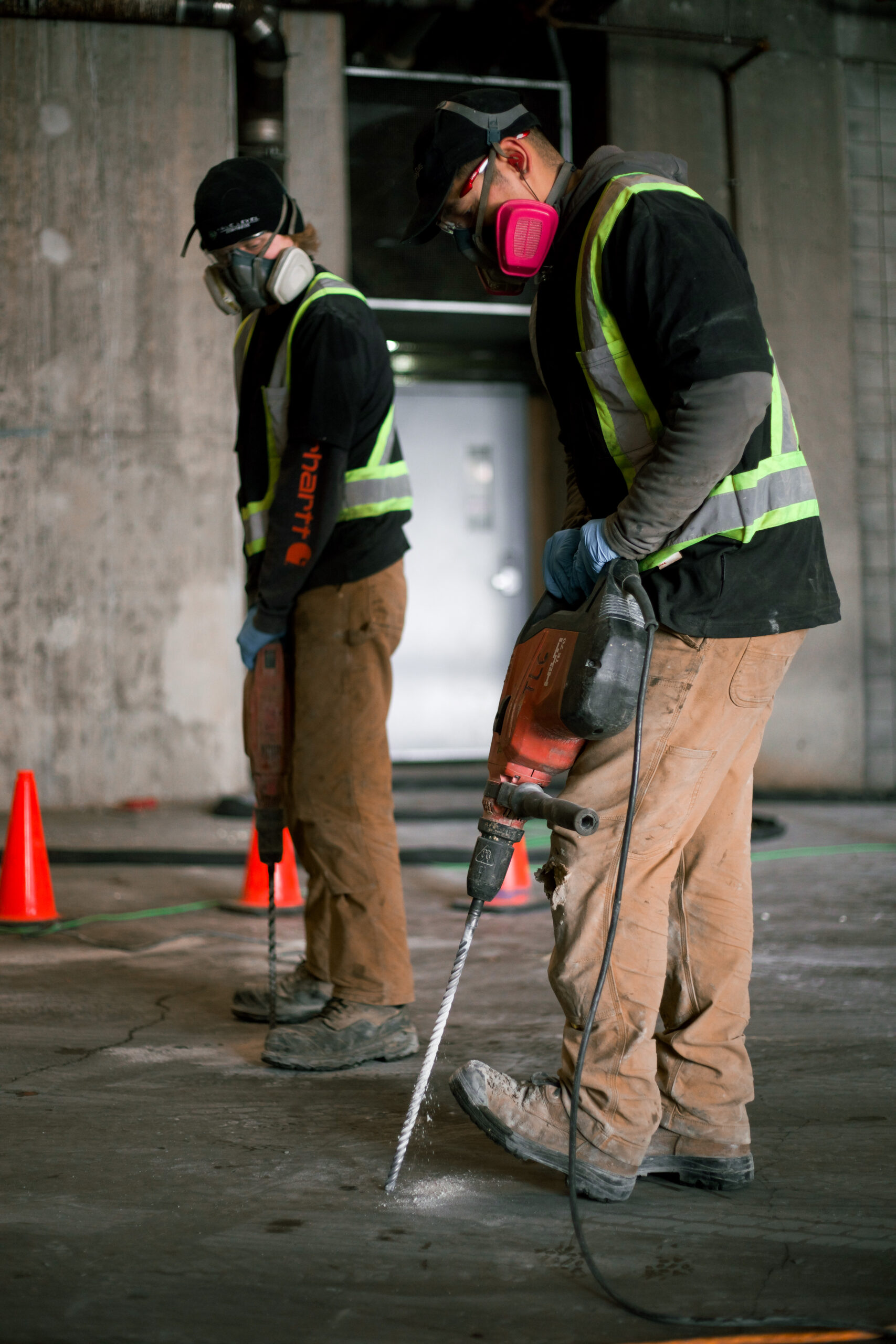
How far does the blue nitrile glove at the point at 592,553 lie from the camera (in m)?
1.95

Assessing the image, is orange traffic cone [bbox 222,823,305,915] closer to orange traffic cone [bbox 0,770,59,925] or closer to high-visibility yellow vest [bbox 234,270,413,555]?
orange traffic cone [bbox 0,770,59,925]

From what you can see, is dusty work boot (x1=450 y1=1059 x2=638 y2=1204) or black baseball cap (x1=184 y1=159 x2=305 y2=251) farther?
black baseball cap (x1=184 y1=159 x2=305 y2=251)

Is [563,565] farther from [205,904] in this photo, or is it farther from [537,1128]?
[205,904]

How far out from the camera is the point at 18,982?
3412 millimetres

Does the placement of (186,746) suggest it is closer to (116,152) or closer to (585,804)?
(116,152)

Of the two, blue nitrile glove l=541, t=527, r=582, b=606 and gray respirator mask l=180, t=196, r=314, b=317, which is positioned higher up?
gray respirator mask l=180, t=196, r=314, b=317

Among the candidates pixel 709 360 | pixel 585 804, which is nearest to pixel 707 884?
pixel 585 804

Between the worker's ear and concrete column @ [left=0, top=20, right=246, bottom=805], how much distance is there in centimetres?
520

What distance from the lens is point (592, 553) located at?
1.96m

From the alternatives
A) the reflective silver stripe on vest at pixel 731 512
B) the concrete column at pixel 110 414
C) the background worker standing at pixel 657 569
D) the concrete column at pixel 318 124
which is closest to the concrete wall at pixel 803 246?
the concrete column at pixel 318 124

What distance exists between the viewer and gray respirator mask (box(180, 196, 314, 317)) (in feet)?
9.21

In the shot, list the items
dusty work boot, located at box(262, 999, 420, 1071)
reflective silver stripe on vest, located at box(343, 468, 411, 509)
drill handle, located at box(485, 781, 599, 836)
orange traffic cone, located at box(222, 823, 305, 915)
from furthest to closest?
orange traffic cone, located at box(222, 823, 305, 915)
reflective silver stripe on vest, located at box(343, 468, 411, 509)
dusty work boot, located at box(262, 999, 420, 1071)
drill handle, located at box(485, 781, 599, 836)

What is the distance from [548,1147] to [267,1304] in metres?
0.54

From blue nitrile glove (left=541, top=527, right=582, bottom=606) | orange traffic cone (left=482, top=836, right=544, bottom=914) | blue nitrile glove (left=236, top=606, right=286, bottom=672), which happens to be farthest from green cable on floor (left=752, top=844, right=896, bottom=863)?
blue nitrile glove (left=541, top=527, right=582, bottom=606)
